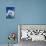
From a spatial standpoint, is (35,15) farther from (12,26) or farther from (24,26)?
(12,26)

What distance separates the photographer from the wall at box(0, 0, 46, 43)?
2811 millimetres

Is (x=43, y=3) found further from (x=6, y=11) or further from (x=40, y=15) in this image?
(x=6, y=11)

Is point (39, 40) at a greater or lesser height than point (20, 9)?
lesser

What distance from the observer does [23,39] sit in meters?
2.74

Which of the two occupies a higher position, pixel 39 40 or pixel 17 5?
pixel 17 5

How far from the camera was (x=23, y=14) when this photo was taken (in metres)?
2.83

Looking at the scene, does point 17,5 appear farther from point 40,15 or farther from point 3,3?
point 40,15

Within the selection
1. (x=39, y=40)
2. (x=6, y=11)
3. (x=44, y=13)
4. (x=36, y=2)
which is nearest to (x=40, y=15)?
(x=44, y=13)

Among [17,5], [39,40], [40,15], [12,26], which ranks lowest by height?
[39,40]

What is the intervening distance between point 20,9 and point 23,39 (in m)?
0.61

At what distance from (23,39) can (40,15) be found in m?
0.60

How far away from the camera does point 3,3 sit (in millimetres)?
2818

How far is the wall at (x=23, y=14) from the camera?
281cm

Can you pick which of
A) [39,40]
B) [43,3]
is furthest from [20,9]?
[39,40]
